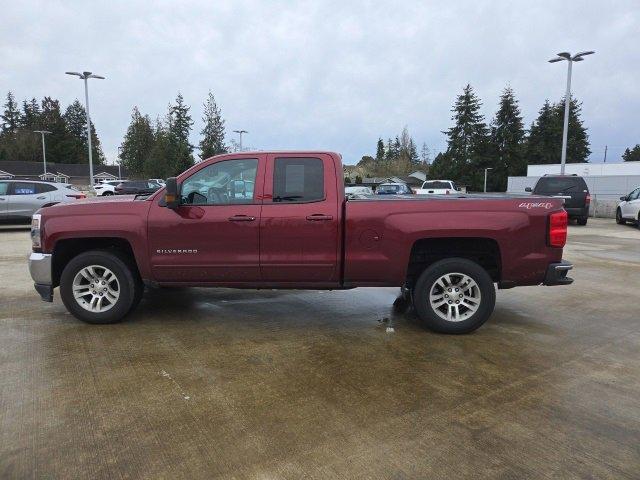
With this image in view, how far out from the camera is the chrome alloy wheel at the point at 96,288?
539 cm

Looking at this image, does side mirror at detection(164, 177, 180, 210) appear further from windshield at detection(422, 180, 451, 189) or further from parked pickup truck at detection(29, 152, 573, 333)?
windshield at detection(422, 180, 451, 189)

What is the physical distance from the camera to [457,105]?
7088cm

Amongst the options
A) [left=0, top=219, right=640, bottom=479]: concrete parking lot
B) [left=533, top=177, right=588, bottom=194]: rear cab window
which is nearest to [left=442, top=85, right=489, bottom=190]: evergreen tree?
[left=533, top=177, right=588, bottom=194]: rear cab window

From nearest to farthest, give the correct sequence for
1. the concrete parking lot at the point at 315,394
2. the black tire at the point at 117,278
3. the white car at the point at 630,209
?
the concrete parking lot at the point at 315,394, the black tire at the point at 117,278, the white car at the point at 630,209

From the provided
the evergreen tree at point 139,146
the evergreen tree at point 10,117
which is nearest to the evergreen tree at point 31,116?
the evergreen tree at point 10,117

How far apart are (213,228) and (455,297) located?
2.69m

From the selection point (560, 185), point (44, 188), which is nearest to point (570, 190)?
point (560, 185)

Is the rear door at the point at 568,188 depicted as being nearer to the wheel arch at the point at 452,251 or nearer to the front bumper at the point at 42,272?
the wheel arch at the point at 452,251

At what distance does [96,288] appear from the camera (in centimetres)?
542

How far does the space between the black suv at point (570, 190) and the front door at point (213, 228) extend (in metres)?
15.7

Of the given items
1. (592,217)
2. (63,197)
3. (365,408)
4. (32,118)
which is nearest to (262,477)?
(365,408)

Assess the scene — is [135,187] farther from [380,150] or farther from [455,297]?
[380,150]

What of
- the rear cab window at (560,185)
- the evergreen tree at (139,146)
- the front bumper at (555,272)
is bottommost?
the front bumper at (555,272)

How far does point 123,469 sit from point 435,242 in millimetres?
3654
